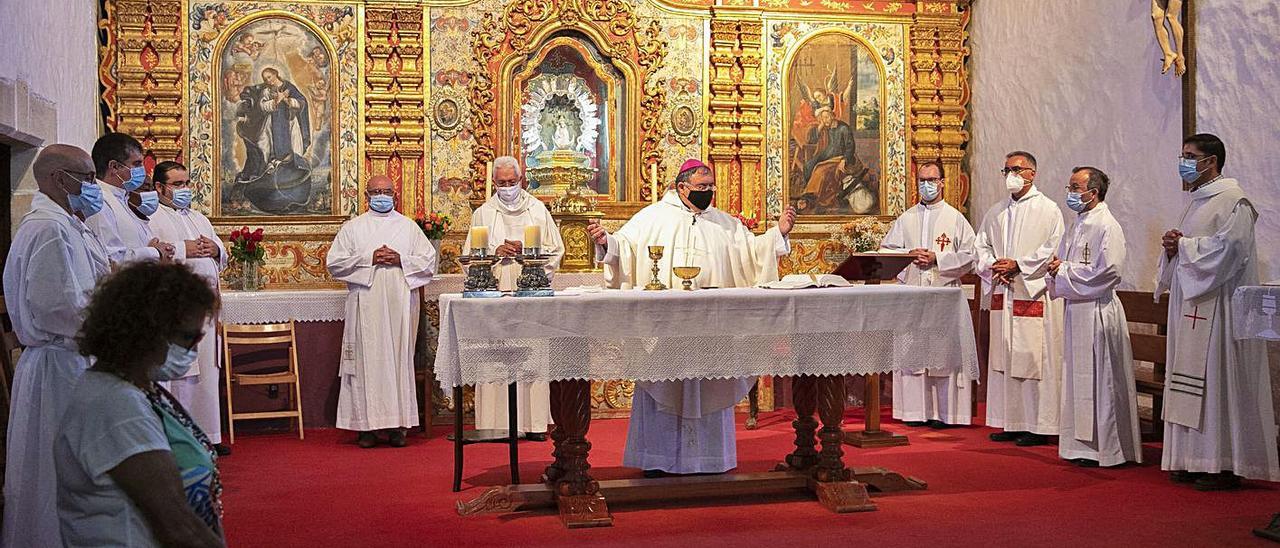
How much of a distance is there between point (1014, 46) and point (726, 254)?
205 inches

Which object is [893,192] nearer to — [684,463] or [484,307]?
[684,463]

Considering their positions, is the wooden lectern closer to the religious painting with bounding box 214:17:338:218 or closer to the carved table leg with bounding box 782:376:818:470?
the carved table leg with bounding box 782:376:818:470

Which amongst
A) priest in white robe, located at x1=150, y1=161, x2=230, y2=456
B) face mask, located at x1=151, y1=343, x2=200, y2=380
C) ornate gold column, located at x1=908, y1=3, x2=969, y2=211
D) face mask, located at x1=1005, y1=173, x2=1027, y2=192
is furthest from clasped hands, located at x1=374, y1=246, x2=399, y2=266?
face mask, located at x1=151, y1=343, x2=200, y2=380

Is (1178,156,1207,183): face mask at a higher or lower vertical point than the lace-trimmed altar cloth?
higher

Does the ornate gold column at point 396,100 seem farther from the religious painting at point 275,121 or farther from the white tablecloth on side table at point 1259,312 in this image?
the white tablecloth on side table at point 1259,312

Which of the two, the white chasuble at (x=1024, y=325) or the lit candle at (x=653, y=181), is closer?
the white chasuble at (x=1024, y=325)

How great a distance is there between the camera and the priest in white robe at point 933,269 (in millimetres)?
8891

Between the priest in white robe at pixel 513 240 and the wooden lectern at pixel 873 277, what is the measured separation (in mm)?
2316

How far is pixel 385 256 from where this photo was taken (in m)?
8.74

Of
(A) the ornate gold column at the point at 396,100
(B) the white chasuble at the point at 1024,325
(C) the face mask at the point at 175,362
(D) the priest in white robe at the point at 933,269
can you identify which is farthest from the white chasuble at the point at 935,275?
(C) the face mask at the point at 175,362

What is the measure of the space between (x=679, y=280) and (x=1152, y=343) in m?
3.67

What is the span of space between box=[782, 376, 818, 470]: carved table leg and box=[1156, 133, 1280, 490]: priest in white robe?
2166 mm

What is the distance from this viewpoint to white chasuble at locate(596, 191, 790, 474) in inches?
260

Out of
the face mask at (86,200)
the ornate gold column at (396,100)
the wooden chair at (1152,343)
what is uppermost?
the ornate gold column at (396,100)
